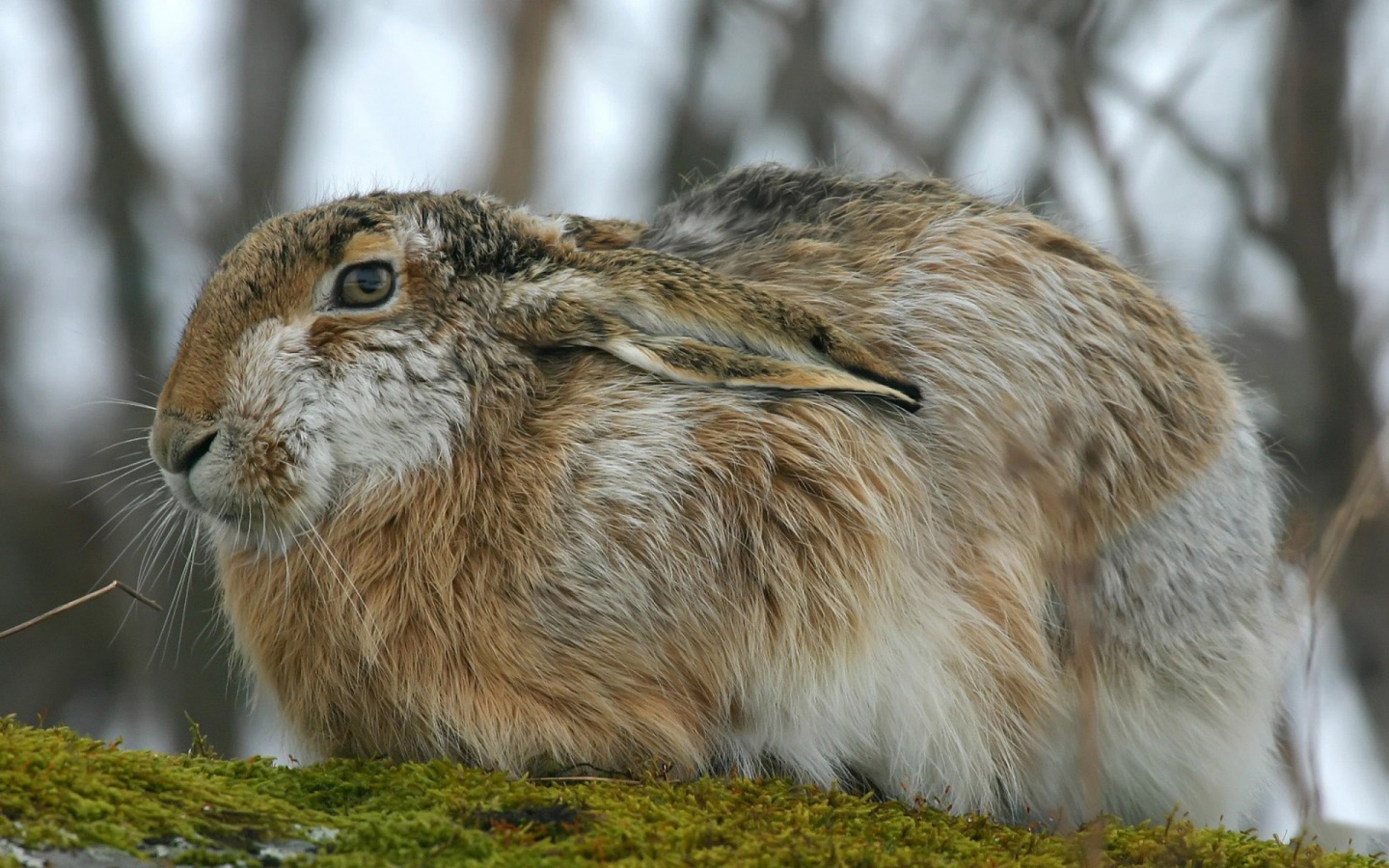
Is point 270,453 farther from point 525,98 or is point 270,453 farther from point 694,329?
point 525,98

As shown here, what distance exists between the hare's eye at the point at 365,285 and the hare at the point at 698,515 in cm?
1

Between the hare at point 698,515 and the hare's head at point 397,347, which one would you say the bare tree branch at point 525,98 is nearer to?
the hare at point 698,515

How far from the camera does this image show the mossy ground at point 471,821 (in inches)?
118

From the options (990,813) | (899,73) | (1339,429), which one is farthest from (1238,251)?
(990,813)

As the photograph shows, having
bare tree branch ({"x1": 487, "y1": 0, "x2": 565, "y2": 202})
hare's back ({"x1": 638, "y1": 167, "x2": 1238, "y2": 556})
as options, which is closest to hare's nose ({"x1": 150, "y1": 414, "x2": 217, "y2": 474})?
hare's back ({"x1": 638, "y1": 167, "x2": 1238, "y2": 556})

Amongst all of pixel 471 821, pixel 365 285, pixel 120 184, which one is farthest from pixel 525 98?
pixel 471 821

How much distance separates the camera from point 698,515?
4.20 m

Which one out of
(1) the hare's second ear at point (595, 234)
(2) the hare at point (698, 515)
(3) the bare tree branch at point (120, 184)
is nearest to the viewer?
(2) the hare at point (698, 515)

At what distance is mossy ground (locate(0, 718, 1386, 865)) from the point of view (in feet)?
9.84

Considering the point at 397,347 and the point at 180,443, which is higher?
the point at 397,347

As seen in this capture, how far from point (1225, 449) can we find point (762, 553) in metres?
1.90

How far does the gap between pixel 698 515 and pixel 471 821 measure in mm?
1249

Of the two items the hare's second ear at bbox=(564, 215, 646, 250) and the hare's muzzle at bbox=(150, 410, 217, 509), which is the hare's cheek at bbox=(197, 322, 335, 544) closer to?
the hare's muzzle at bbox=(150, 410, 217, 509)

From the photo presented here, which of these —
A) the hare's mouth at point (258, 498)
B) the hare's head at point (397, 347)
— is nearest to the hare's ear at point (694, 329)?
the hare's head at point (397, 347)
